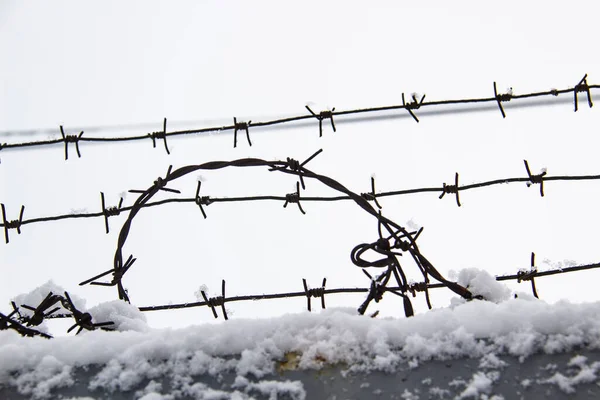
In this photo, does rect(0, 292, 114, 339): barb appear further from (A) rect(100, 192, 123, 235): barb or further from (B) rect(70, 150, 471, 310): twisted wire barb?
(A) rect(100, 192, 123, 235): barb

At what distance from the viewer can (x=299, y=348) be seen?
1.05m

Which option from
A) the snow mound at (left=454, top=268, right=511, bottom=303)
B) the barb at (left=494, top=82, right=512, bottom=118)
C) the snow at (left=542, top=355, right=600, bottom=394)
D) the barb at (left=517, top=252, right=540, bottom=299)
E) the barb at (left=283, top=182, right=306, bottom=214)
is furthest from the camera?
the barb at (left=494, top=82, right=512, bottom=118)

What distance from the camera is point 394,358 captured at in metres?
1.00

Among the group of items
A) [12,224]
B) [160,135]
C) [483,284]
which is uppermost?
[160,135]

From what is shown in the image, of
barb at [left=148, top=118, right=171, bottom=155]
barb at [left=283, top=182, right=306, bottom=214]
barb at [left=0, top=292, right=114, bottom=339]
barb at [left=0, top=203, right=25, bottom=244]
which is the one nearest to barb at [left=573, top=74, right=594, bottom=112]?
barb at [left=283, top=182, right=306, bottom=214]

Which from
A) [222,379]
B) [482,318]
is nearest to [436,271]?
[482,318]

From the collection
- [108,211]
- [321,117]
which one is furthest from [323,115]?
[108,211]

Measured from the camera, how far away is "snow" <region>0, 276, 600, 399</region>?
0.97 m

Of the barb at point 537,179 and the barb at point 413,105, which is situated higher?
the barb at point 413,105

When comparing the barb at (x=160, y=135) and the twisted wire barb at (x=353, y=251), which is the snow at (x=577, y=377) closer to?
the twisted wire barb at (x=353, y=251)

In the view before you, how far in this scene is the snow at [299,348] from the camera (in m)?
0.97

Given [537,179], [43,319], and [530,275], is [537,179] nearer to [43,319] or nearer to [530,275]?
[530,275]

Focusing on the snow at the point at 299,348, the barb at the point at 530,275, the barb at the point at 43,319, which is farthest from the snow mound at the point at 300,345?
the barb at the point at 530,275

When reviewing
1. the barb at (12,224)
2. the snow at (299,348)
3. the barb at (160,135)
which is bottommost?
the snow at (299,348)
